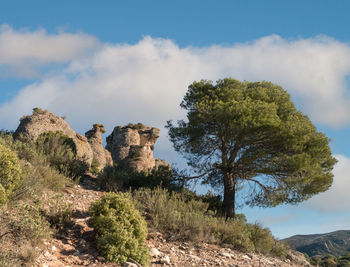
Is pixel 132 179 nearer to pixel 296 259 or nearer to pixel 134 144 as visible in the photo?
pixel 296 259

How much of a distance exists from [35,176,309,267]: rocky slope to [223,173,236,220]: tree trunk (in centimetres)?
450

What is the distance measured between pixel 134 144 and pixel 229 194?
56.8 feet

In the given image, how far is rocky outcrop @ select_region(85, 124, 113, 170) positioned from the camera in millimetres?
25142

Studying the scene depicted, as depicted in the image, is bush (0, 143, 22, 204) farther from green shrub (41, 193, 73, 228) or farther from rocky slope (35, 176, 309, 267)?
rocky slope (35, 176, 309, 267)

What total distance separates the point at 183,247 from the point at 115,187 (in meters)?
5.09

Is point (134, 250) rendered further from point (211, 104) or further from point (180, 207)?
point (211, 104)

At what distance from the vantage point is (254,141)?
15.9 metres

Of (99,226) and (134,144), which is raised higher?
(134,144)

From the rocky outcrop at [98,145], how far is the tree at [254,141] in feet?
30.4

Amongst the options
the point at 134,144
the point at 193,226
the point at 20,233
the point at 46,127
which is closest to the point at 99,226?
the point at 20,233

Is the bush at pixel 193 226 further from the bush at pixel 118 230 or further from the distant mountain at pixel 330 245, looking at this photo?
the distant mountain at pixel 330 245

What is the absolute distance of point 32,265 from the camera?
648cm

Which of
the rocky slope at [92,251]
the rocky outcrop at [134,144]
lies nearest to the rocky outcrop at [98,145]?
the rocky outcrop at [134,144]

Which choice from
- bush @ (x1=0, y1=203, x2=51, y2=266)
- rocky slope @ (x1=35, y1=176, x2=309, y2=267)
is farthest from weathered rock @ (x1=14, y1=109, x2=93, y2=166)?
bush @ (x1=0, y1=203, x2=51, y2=266)
